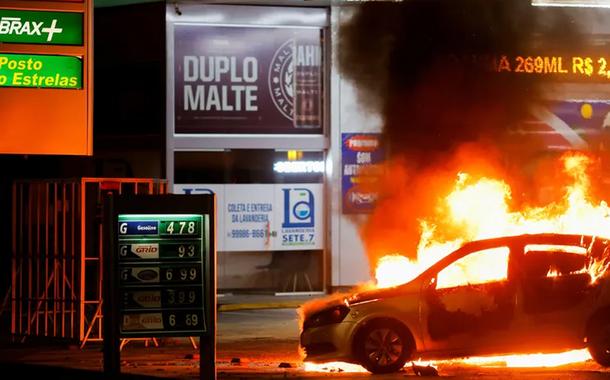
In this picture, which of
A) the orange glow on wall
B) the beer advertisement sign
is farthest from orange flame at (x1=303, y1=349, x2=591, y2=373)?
the beer advertisement sign

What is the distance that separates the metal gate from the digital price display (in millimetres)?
3599

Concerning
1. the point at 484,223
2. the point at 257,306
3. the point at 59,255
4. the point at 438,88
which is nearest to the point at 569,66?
the point at 438,88

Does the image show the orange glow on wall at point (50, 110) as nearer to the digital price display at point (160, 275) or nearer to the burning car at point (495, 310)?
the digital price display at point (160, 275)

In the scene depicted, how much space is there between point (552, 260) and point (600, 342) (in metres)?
0.95

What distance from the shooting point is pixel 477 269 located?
436 inches

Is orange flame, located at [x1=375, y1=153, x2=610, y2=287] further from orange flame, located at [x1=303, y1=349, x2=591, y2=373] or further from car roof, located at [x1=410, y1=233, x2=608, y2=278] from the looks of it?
orange flame, located at [x1=303, y1=349, x2=591, y2=373]

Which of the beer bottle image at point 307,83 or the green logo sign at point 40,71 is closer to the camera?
the green logo sign at point 40,71

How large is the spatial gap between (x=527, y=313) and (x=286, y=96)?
9188mm

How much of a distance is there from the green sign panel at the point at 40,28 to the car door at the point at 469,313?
19.8 ft

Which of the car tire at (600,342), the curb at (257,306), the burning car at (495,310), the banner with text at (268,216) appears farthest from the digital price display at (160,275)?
the banner with text at (268,216)

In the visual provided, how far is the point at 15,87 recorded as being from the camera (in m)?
13.9

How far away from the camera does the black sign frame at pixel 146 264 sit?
9.55 meters

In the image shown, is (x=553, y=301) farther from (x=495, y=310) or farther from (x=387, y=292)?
(x=387, y=292)

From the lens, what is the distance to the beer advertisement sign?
18781mm
